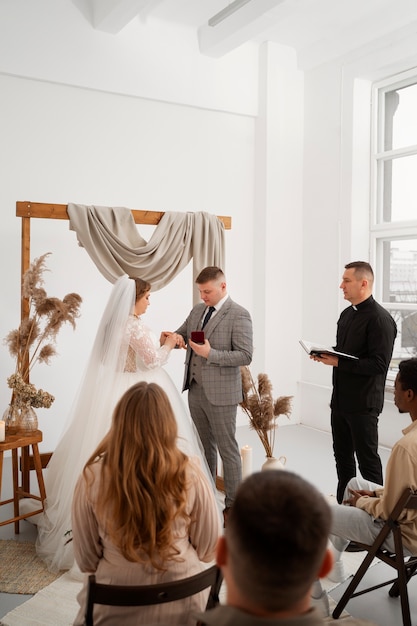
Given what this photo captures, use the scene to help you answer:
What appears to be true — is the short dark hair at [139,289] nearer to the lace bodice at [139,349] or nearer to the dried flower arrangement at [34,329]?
the lace bodice at [139,349]

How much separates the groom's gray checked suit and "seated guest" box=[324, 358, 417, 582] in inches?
47.3

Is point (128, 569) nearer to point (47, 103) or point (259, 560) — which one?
point (259, 560)

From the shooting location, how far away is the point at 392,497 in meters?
2.77

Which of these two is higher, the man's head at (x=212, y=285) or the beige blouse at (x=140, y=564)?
the man's head at (x=212, y=285)

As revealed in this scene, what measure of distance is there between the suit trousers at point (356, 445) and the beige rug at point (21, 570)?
2063 millimetres

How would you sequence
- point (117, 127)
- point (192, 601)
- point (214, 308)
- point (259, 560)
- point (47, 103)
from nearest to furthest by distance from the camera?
1. point (259, 560)
2. point (192, 601)
3. point (214, 308)
4. point (47, 103)
5. point (117, 127)

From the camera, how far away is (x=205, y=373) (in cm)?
427

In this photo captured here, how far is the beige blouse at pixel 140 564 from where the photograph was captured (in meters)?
1.91

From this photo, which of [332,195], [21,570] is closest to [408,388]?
[21,570]

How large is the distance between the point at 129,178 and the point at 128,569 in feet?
16.5

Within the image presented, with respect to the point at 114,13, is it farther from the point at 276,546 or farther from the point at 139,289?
the point at 276,546

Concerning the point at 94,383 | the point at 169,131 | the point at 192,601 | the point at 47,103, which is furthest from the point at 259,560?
the point at 169,131

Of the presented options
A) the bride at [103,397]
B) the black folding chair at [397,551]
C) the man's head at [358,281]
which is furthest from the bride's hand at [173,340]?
the black folding chair at [397,551]

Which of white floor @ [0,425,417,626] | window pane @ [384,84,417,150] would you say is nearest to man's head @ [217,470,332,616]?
white floor @ [0,425,417,626]
